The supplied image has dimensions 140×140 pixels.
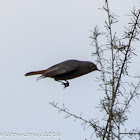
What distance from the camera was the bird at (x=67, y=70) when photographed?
4938 millimetres

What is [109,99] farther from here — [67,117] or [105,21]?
[105,21]

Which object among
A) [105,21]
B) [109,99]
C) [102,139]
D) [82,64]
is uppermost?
[105,21]

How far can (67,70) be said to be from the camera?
498cm

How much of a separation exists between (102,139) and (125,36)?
3.23ft

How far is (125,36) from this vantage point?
4418 mm

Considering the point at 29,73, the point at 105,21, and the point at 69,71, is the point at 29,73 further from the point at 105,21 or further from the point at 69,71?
the point at 105,21

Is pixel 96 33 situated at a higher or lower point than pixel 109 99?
higher

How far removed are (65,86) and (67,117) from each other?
62 centimetres

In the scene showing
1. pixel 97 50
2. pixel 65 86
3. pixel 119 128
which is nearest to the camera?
pixel 119 128

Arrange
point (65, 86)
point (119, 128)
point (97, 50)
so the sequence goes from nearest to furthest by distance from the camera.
Result: point (119, 128)
point (97, 50)
point (65, 86)

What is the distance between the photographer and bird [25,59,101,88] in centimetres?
494

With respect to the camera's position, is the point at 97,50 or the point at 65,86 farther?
the point at 65,86

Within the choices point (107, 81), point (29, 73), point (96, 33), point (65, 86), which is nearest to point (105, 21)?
point (96, 33)

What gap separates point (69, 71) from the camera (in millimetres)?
4957
